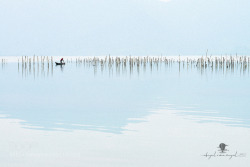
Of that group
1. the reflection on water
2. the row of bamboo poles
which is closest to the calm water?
the reflection on water

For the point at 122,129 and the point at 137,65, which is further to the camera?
the point at 137,65

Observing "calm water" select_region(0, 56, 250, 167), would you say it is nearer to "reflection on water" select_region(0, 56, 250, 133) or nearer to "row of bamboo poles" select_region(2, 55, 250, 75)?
"reflection on water" select_region(0, 56, 250, 133)

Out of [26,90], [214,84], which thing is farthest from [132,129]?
[214,84]

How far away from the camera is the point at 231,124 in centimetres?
1266

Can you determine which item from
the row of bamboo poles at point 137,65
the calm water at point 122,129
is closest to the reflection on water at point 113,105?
the calm water at point 122,129

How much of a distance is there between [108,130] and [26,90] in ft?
42.9
